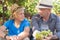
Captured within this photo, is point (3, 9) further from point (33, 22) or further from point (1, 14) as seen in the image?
point (33, 22)

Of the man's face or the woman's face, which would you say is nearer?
the man's face

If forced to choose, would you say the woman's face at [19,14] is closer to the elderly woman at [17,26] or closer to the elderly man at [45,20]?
the elderly woman at [17,26]

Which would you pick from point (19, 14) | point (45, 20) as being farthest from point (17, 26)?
point (45, 20)

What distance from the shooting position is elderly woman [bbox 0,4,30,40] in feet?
Result: 10.6

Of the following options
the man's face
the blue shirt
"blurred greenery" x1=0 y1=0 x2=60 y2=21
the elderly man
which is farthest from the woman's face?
"blurred greenery" x1=0 y1=0 x2=60 y2=21

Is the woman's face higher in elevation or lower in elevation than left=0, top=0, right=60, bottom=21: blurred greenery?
higher

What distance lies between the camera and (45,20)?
319 cm

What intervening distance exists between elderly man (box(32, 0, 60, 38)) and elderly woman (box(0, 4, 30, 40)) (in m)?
0.19

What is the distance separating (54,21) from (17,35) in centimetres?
63

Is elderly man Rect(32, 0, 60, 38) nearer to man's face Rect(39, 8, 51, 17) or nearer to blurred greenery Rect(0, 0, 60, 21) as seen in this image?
man's face Rect(39, 8, 51, 17)

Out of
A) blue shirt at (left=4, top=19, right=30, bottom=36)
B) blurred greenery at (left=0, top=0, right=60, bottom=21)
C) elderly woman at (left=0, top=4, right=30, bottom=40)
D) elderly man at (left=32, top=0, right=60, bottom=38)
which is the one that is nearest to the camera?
elderly man at (left=32, top=0, right=60, bottom=38)

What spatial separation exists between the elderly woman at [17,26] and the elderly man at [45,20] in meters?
0.19

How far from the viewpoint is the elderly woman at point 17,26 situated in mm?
3227

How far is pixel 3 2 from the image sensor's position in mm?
5293
